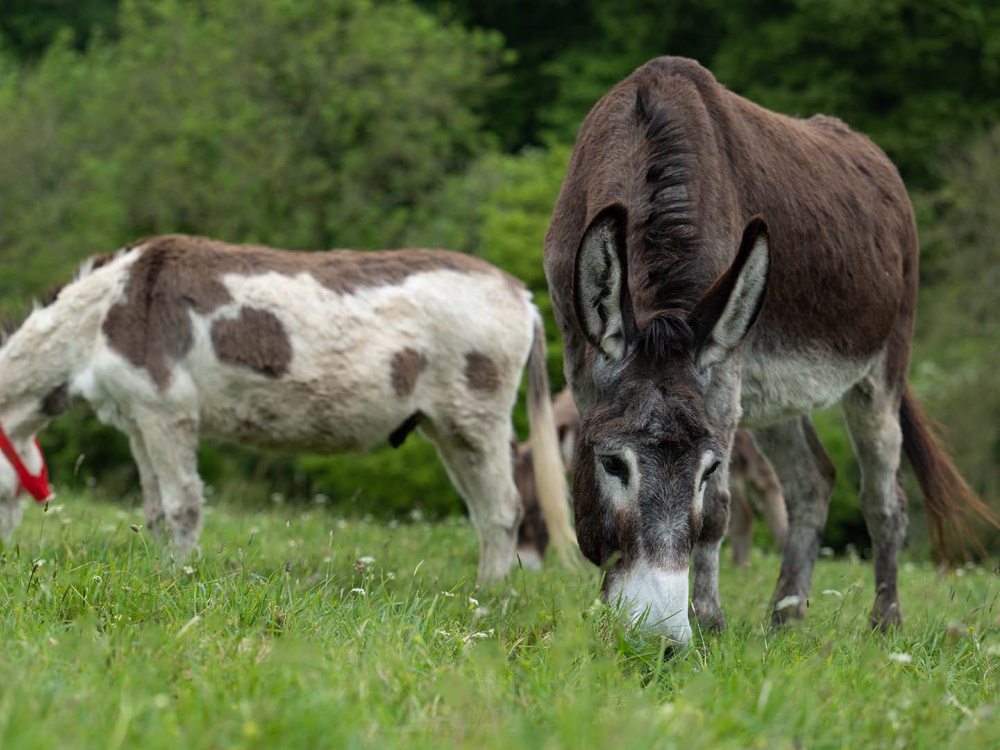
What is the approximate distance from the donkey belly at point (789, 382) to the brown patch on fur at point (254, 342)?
2638 mm

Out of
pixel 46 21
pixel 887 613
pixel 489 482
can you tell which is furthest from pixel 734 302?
pixel 46 21

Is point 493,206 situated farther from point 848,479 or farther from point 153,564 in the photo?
point 153,564

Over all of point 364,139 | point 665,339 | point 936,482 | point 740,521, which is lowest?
point 740,521

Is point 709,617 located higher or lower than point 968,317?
higher

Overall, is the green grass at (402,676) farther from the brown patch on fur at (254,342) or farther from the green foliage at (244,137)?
the green foliage at (244,137)

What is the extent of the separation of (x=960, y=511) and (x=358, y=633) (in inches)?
163

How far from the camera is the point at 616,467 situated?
3127 mm

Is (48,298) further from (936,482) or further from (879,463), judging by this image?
(936,482)

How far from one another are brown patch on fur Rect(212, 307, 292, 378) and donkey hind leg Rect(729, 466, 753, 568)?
15.1 feet

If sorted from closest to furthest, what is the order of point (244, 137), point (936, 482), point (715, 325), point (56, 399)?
1. point (715, 325)
2. point (936, 482)
3. point (56, 399)
4. point (244, 137)

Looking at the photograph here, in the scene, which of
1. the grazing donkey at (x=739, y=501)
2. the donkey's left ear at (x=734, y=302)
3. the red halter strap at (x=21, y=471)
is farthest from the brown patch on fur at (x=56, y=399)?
the grazing donkey at (x=739, y=501)

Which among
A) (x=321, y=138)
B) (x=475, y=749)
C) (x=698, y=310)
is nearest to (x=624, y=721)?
(x=475, y=749)

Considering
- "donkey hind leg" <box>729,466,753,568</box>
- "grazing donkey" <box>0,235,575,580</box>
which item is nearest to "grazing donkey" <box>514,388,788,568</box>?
"donkey hind leg" <box>729,466,753,568</box>

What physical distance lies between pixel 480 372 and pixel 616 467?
3.11 metres
